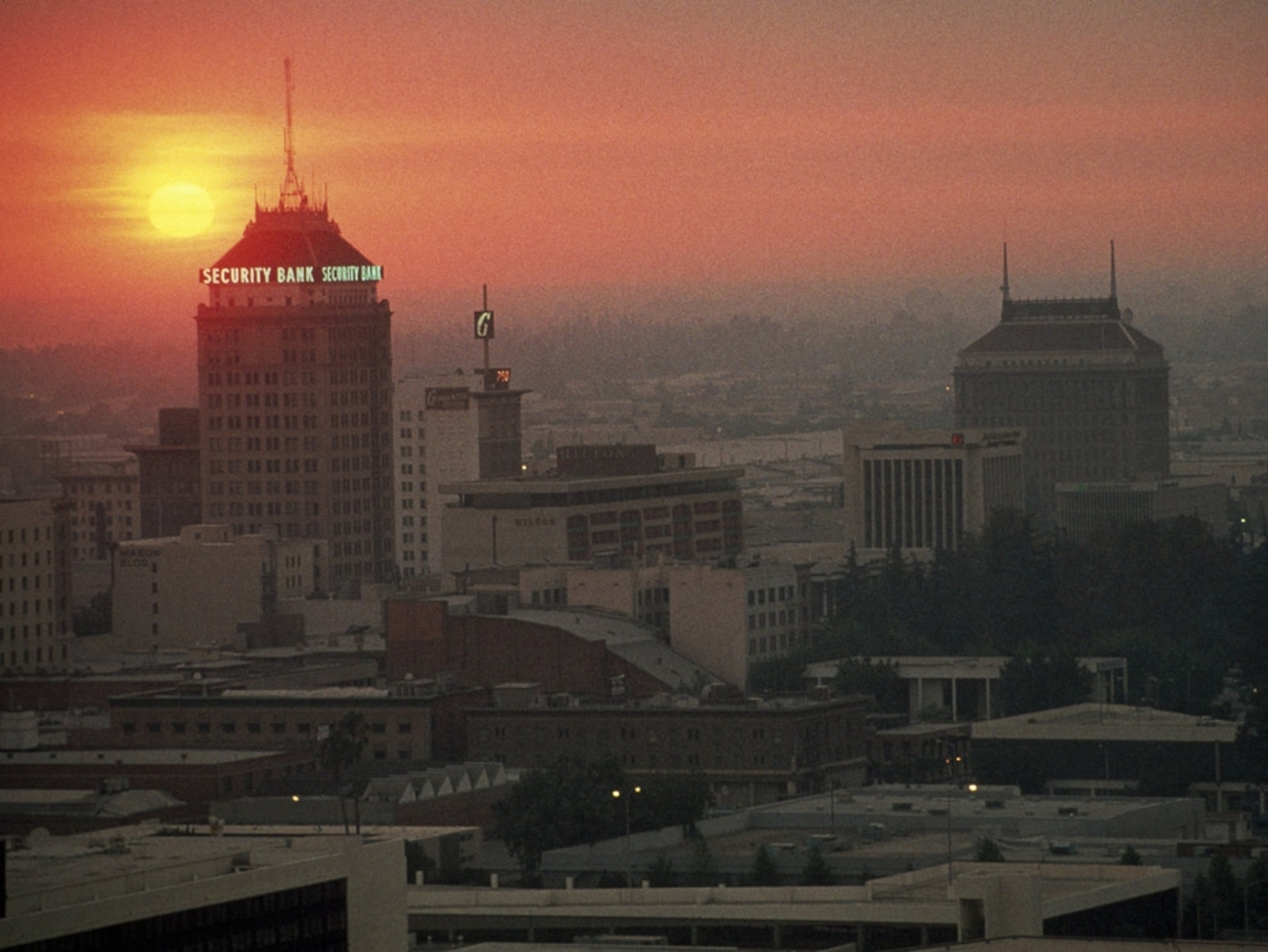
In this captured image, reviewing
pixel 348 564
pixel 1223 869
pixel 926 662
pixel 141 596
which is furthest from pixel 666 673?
pixel 348 564

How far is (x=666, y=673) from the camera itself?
101 metres

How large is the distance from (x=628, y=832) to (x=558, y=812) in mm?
2770

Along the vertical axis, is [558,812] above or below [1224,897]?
above

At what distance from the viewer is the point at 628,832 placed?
249 ft

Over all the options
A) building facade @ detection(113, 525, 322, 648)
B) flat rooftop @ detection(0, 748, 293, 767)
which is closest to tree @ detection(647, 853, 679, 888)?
flat rooftop @ detection(0, 748, 293, 767)

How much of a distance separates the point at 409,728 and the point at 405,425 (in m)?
58.1

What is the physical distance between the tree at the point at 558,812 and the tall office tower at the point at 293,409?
65281 mm

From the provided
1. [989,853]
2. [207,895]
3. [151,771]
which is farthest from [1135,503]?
[207,895]

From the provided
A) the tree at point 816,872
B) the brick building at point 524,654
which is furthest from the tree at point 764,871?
the brick building at point 524,654

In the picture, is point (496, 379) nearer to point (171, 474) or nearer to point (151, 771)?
point (171, 474)

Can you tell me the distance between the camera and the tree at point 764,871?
6806 cm

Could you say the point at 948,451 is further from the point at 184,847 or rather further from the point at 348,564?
the point at 184,847

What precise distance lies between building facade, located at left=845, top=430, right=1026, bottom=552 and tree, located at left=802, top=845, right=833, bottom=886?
85.0 meters

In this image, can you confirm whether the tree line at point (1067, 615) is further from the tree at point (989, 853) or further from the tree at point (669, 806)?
the tree at point (989, 853)
